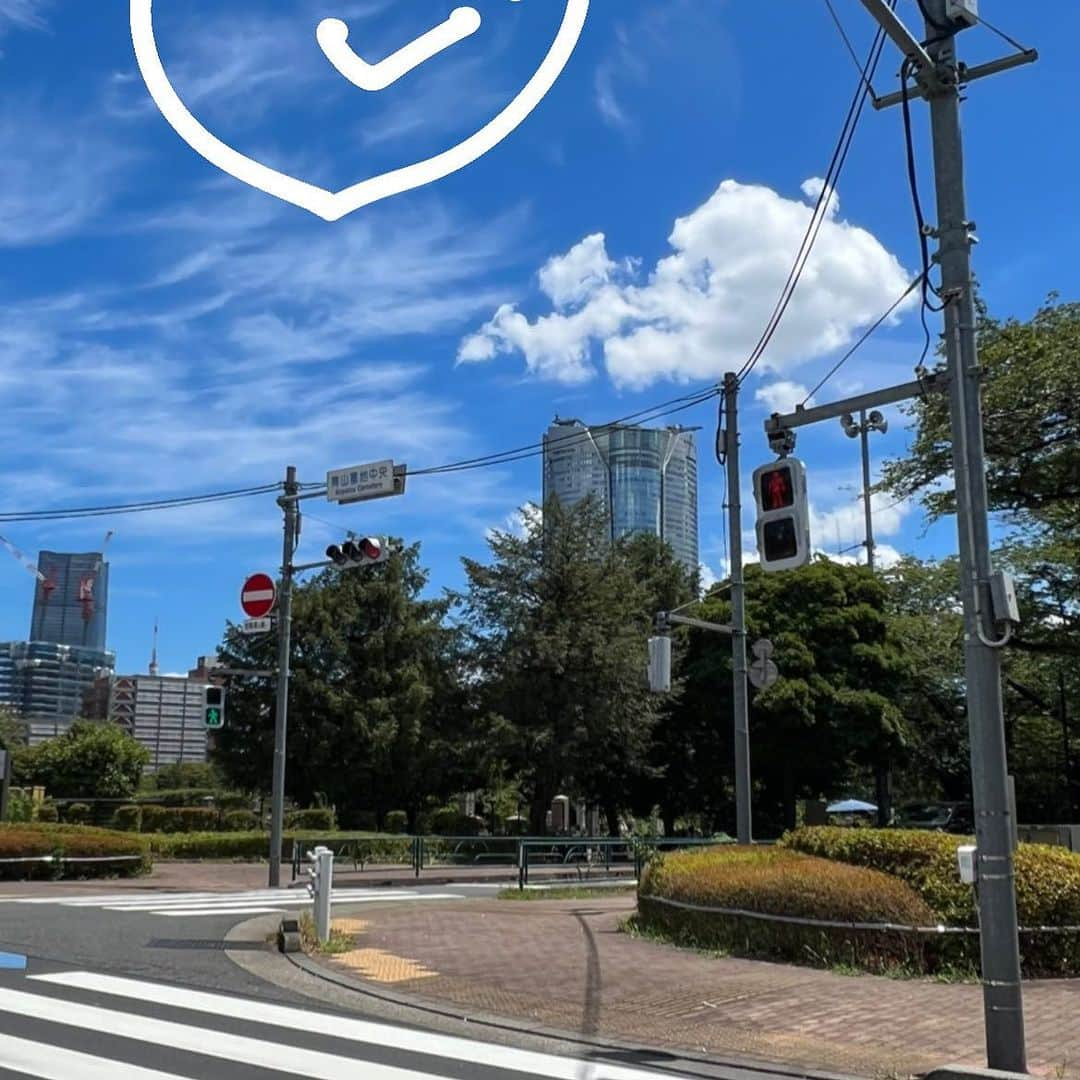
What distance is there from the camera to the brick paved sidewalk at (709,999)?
25.5ft

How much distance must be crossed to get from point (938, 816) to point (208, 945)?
35.1 meters

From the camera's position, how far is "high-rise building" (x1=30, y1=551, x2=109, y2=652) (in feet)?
421

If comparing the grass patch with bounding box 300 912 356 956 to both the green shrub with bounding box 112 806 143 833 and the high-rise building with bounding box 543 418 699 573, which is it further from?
the green shrub with bounding box 112 806 143 833

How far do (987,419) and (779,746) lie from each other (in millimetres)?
17999

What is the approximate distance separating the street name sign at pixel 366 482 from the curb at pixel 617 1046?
950 centimetres

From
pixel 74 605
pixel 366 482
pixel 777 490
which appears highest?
pixel 74 605

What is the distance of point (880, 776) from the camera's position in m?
41.1

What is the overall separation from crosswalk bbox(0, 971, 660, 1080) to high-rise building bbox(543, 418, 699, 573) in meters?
13.5

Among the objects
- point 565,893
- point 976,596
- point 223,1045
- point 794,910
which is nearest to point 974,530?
point 976,596

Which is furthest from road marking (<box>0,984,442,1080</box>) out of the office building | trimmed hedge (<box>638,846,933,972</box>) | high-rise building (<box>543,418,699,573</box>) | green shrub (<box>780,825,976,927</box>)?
the office building

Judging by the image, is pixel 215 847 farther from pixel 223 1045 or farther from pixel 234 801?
pixel 234 801

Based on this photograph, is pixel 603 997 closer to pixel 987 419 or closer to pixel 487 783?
pixel 987 419

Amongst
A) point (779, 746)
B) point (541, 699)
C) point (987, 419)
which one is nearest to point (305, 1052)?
point (987, 419)

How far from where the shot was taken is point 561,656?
36.2 metres
